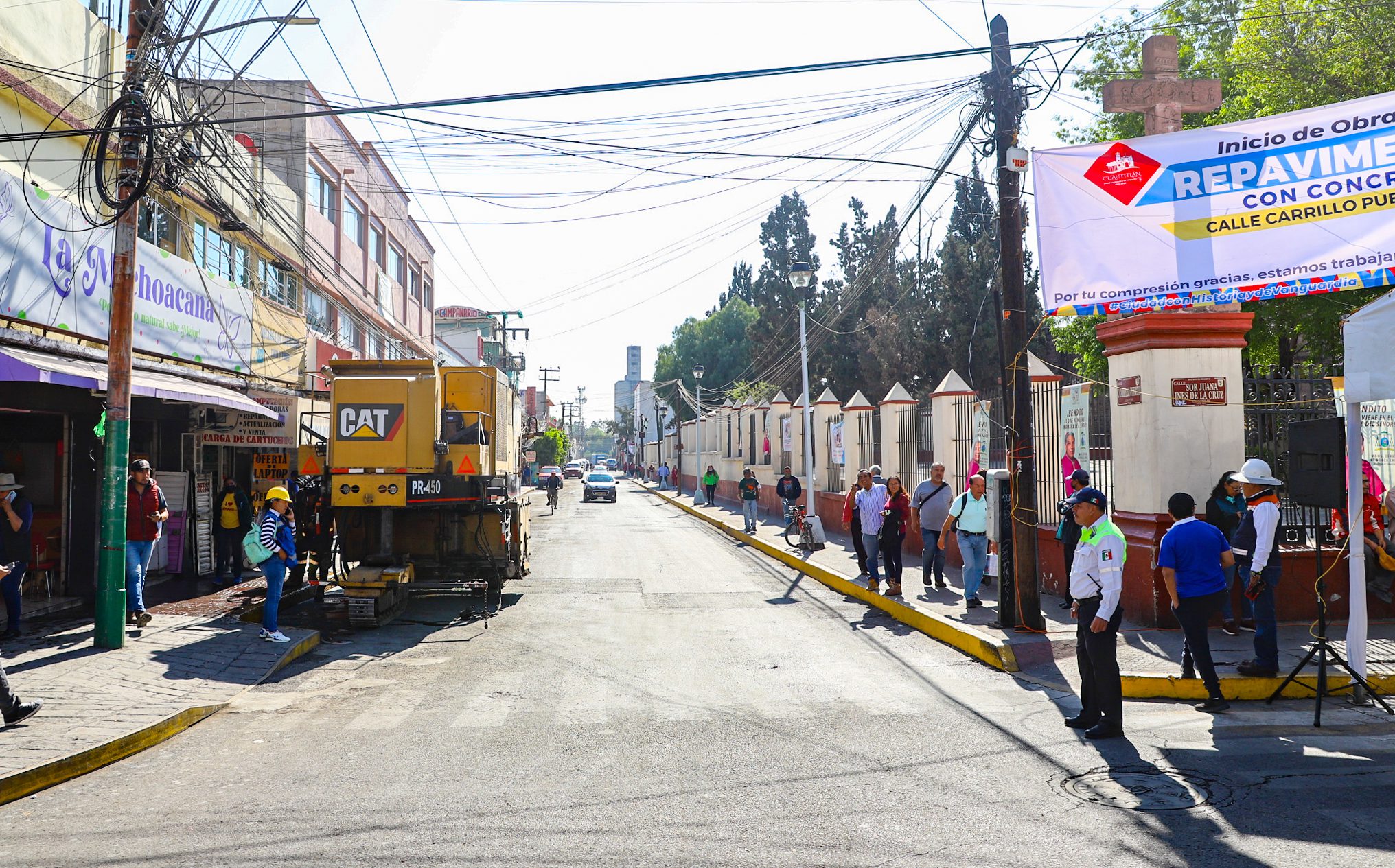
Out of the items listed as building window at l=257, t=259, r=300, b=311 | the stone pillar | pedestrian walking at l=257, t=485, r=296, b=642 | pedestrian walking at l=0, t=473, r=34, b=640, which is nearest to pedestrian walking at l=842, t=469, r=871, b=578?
the stone pillar

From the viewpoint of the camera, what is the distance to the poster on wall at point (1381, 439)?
11898 millimetres

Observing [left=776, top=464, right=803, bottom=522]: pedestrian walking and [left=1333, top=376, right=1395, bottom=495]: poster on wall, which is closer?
[left=1333, top=376, right=1395, bottom=495]: poster on wall

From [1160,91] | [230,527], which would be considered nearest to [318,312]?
[230,527]

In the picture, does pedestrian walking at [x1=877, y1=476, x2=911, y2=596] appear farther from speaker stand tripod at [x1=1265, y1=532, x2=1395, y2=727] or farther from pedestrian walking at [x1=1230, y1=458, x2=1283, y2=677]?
speaker stand tripod at [x1=1265, y1=532, x2=1395, y2=727]

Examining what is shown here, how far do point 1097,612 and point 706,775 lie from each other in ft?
9.98

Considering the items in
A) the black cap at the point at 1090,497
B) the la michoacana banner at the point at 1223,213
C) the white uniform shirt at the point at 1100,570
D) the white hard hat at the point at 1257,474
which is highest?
the la michoacana banner at the point at 1223,213

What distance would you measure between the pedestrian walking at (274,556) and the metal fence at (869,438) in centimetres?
1451

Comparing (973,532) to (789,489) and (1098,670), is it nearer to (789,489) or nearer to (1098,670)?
(1098,670)

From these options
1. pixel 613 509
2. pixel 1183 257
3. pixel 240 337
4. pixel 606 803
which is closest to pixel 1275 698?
pixel 1183 257

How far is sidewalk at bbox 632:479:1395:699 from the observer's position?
7977 mm

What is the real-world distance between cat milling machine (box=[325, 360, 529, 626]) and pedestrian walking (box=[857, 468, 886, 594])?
4.95 metres

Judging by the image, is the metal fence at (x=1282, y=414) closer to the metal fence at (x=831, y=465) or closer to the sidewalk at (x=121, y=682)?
the sidewalk at (x=121, y=682)

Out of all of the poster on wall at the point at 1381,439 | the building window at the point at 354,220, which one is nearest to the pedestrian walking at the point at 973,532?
the poster on wall at the point at 1381,439

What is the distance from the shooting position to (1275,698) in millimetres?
7766
